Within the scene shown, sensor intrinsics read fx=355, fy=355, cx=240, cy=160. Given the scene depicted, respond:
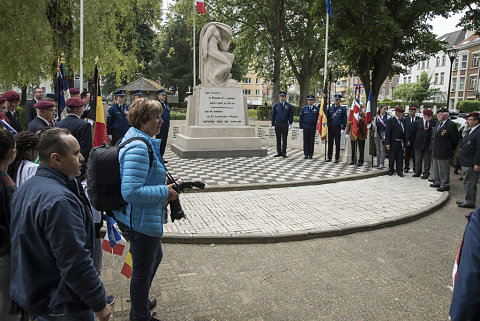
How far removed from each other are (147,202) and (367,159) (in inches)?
480

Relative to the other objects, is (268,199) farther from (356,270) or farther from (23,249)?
(23,249)

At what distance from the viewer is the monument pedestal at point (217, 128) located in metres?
13.3

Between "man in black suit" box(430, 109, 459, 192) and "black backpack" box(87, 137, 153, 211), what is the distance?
8731 millimetres

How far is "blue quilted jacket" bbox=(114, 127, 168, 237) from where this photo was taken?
268 centimetres

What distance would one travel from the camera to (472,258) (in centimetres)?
181

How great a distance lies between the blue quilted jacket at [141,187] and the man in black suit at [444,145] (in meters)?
8.57

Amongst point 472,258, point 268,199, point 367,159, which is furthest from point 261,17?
point 472,258

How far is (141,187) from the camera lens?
2.70 m

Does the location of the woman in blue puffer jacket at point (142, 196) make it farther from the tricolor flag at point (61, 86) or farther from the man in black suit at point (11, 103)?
the tricolor flag at point (61, 86)

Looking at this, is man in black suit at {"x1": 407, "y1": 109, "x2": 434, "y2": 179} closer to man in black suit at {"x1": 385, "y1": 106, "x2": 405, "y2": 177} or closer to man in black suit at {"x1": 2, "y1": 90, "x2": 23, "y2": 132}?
man in black suit at {"x1": 385, "y1": 106, "x2": 405, "y2": 177}

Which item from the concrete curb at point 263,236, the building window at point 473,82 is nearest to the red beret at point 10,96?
the concrete curb at point 263,236

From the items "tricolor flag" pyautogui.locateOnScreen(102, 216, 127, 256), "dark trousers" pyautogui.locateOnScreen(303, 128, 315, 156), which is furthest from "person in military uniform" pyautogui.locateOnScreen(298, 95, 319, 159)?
"tricolor flag" pyautogui.locateOnScreen(102, 216, 127, 256)

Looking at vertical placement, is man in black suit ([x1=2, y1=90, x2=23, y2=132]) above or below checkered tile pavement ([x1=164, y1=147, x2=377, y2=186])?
above

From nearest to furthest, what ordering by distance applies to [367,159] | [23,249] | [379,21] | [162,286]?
[23,249] → [162,286] → [367,159] → [379,21]
